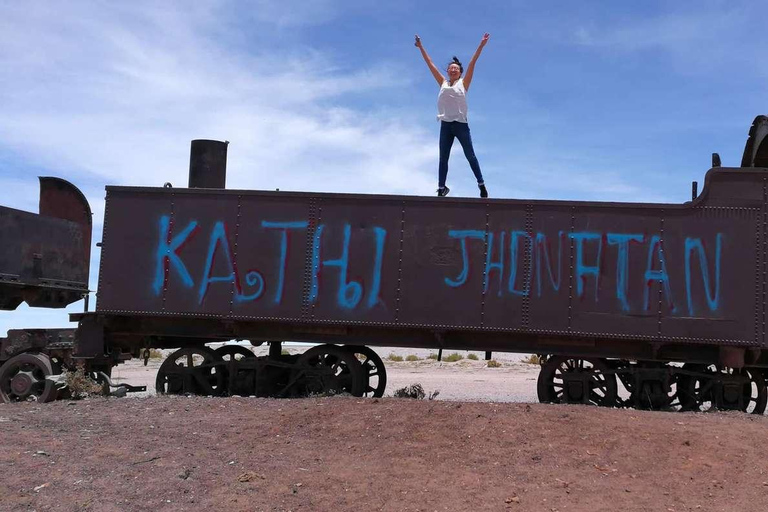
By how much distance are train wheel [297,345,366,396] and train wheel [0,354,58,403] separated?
12.3ft

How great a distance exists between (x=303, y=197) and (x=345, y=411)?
11.9ft

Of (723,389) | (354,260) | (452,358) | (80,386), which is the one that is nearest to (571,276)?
(723,389)

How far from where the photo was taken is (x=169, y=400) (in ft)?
33.2

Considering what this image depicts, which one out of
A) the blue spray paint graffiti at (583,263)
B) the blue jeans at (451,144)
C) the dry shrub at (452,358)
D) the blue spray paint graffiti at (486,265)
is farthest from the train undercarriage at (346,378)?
the dry shrub at (452,358)

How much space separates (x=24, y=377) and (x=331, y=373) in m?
4.67

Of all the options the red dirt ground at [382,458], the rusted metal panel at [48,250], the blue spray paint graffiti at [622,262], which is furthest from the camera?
the rusted metal panel at [48,250]

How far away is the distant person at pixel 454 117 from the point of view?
11.4 metres

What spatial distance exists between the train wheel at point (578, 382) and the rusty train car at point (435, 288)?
2 cm

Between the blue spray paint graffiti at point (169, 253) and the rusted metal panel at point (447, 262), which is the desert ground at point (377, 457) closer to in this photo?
the rusted metal panel at point (447, 262)

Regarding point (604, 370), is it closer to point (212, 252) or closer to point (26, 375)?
point (212, 252)

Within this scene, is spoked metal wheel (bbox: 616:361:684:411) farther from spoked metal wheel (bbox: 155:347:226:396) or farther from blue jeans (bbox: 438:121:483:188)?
spoked metal wheel (bbox: 155:347:226:396)

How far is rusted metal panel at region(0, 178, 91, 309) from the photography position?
39.3 ft

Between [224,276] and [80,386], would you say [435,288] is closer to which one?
[224,276]

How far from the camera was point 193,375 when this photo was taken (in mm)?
11273
